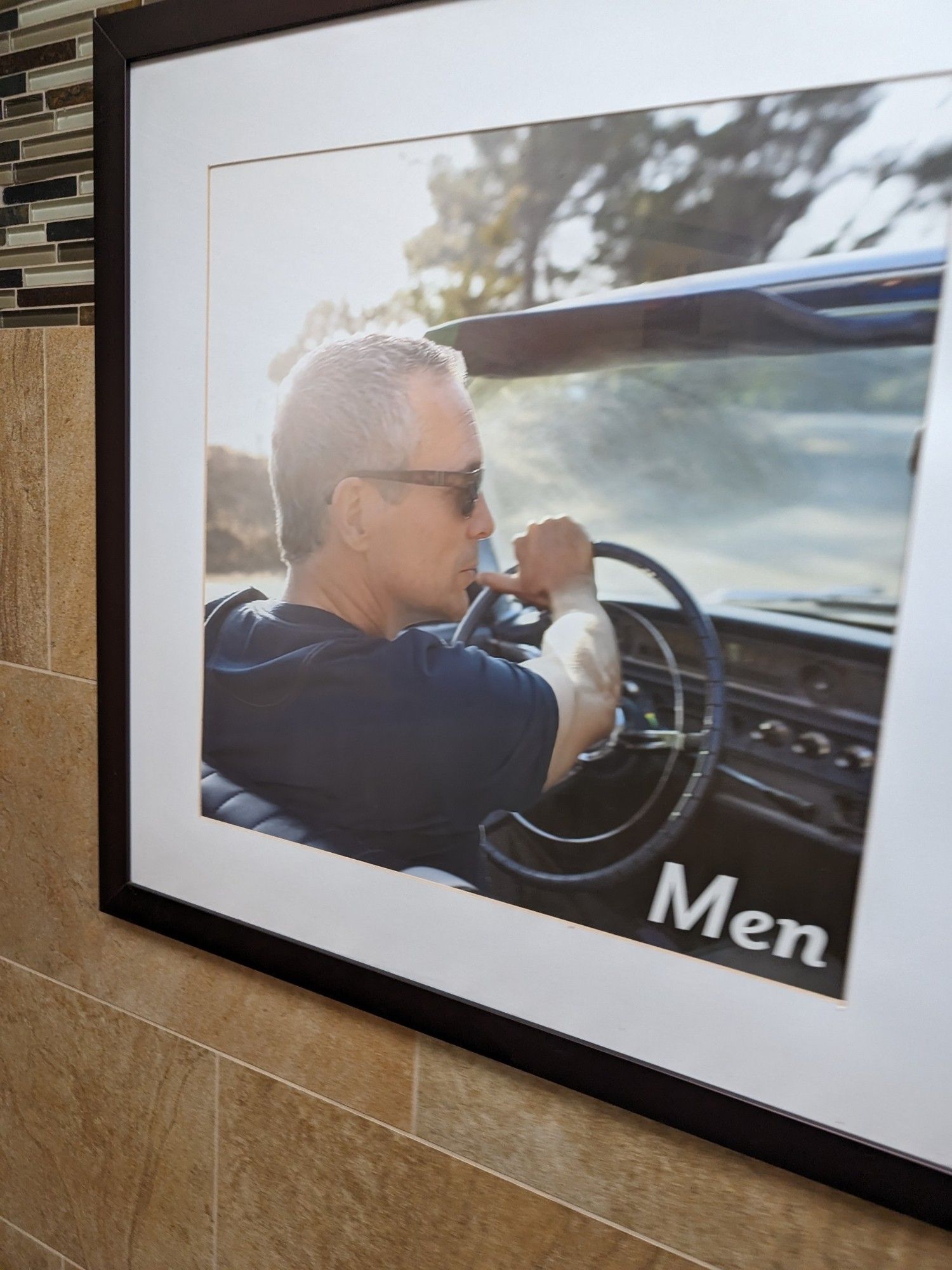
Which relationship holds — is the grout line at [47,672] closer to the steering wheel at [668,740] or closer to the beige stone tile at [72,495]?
the beige stone tile at [72,495]

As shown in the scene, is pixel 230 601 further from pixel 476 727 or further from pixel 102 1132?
pixel 102 1132

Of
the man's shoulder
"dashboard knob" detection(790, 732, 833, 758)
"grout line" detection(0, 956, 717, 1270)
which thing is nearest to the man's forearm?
"dashboard knob" detection(790, 732, 833, 758)

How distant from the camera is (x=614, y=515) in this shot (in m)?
0.55

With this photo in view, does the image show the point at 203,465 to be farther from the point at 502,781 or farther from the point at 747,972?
the point at 747,972

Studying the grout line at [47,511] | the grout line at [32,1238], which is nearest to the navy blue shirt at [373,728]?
the grout line at [47,511]

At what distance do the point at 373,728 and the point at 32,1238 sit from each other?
822mm

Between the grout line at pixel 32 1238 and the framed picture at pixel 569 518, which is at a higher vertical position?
the framed picture at pixel 569 518

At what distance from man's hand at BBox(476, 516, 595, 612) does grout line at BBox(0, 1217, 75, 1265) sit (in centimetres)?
96

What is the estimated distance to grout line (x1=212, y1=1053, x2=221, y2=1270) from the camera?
825 mm

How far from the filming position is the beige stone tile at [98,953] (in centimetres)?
74

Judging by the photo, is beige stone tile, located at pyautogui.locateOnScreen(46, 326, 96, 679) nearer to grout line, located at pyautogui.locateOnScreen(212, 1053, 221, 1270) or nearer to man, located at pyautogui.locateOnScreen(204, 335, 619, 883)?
man, located at pyautogui.locateOnScreen(204, 335, 619, 883)

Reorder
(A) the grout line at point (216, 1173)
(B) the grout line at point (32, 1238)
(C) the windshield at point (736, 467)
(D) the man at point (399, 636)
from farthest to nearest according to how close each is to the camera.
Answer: (B) the grout line at point (32, 1238) → (A) the grout line at point (216, 1173) → (D) the man at point (399, 636) → (C) the windshield at point (736, 467)

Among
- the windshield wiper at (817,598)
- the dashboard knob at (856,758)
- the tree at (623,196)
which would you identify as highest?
the tree at (623,196)

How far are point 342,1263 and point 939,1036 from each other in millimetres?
580
